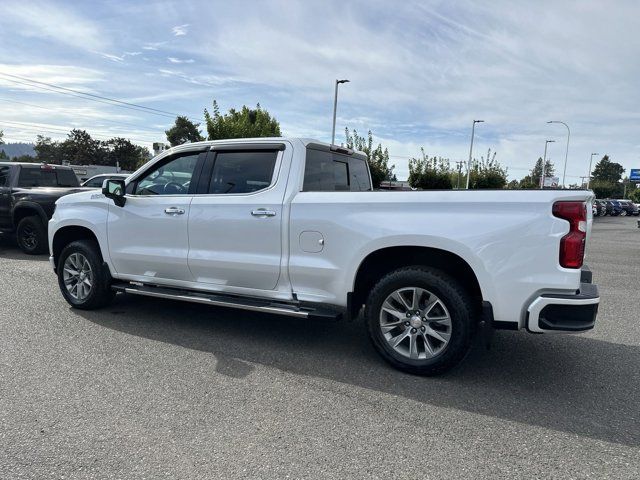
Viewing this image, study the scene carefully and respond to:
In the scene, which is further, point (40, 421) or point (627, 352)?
point (627, 352)

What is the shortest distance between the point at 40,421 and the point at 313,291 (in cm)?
224

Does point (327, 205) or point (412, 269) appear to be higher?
point (327, 205)

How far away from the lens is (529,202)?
3.47 meters

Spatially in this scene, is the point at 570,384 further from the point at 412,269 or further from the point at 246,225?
the point at 246,225

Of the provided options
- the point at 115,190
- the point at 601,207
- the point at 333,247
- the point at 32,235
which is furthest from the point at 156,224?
the point at 601,207

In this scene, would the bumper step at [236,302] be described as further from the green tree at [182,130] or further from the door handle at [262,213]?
the green tree at [182,130]

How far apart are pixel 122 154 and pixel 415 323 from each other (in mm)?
96758

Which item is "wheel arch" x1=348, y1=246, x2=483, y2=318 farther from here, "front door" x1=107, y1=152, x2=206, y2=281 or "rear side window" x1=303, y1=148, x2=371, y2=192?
"front door" x1=107, y1=152, x2=206, y2=281

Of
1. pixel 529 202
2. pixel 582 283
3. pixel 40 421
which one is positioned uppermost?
pixel 529 202

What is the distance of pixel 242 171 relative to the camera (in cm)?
480

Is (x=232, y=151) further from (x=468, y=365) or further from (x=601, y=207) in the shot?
(x=601, y=207)

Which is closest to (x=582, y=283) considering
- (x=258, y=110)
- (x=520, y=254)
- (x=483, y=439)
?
(x=520, y=254)

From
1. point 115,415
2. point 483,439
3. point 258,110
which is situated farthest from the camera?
point 258,110

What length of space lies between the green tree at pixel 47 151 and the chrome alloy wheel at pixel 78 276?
10162 cm
